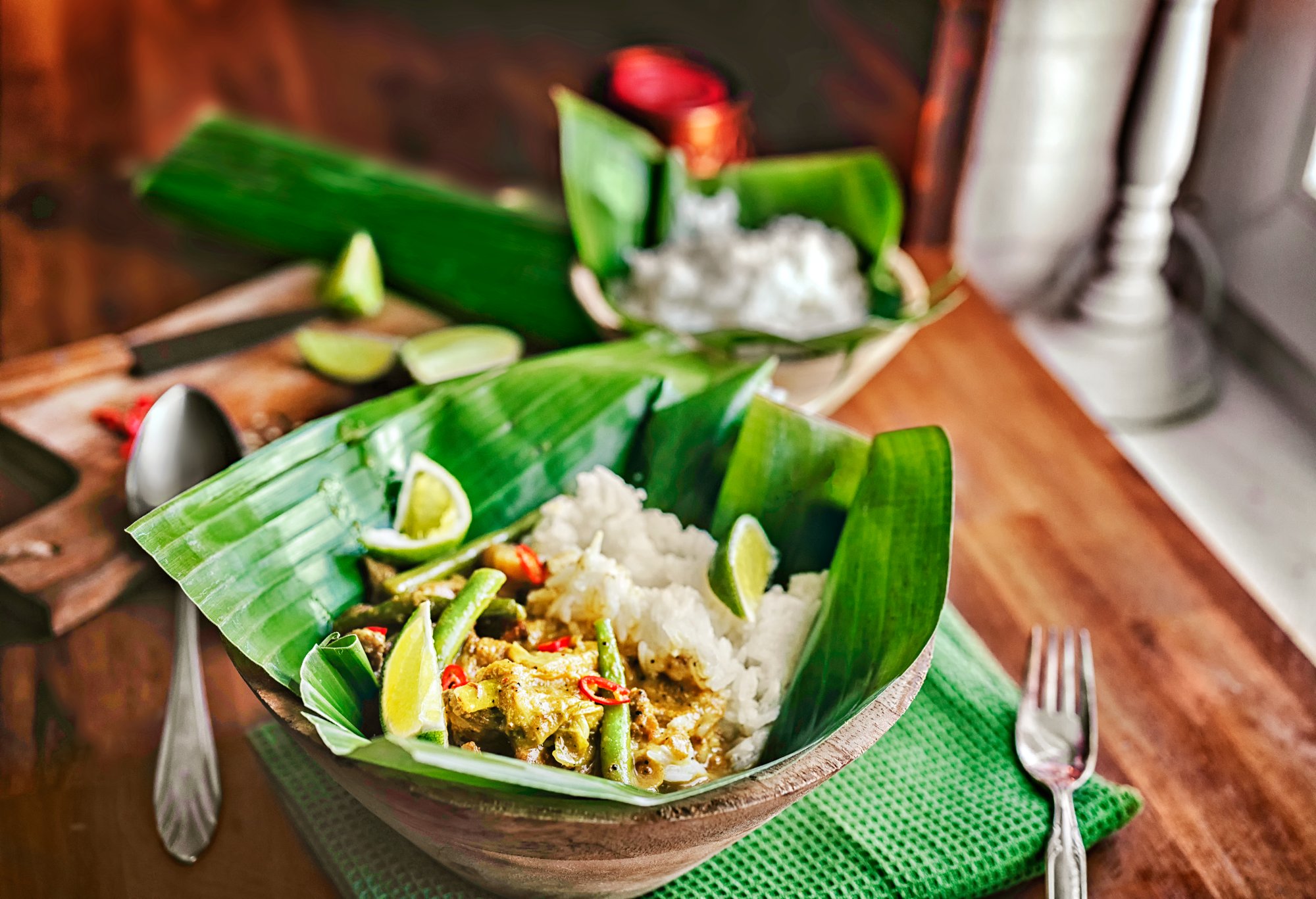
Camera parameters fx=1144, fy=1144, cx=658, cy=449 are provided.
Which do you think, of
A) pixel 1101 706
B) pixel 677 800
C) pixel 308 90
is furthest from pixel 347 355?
pixel 308 90

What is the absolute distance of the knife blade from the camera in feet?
5.74

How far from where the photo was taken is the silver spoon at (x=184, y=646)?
48.2 inches

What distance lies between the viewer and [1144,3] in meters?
2.21

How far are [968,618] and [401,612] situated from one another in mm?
746

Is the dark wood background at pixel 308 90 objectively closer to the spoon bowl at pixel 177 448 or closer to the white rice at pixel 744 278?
the white rice at pixel 744 278

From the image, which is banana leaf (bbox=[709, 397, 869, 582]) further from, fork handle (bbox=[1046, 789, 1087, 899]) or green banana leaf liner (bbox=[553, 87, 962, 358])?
green banana leaf liner (bbox=[553, 87, 962, 358])

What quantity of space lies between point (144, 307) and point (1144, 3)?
195 cm

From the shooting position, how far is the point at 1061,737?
1305 millimetres

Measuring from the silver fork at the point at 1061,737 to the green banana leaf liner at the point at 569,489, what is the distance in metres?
0.29

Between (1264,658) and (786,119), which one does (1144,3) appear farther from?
(1264,658)

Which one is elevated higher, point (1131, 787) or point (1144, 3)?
point (1144, 3)

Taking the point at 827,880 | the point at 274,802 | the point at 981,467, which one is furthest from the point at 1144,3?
the point at 274,802

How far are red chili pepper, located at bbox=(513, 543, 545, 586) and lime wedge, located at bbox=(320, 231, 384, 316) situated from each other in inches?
29.9

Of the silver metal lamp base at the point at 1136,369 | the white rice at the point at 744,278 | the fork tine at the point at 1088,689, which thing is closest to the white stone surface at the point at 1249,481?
the silver metal lamp base at the point at 1136,369
